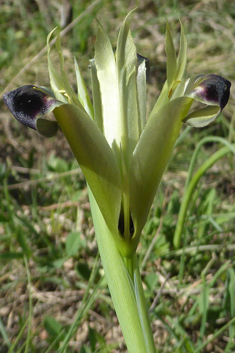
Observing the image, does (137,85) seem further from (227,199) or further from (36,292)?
(227,199)

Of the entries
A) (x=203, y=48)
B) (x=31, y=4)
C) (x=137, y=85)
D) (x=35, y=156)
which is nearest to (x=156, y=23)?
(x=203, y=48)

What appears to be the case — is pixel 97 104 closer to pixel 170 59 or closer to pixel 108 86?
pixel 108 86

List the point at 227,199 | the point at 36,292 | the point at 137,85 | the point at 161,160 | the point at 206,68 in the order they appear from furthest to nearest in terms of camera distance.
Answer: the point at 206,68
the point at 227,199
the point at 36,292
the point at 137,85
the point at 161,160

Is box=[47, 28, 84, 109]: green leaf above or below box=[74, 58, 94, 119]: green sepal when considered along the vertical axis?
below

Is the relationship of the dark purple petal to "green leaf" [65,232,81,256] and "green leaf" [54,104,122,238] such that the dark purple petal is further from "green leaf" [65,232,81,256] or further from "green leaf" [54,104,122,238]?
"green leaf" [65,232,81,256]

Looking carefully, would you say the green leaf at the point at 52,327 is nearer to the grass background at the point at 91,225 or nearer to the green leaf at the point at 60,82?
the grass background at the point at 91,225

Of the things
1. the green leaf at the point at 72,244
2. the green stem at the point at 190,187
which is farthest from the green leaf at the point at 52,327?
the green stem at the point at 190,187

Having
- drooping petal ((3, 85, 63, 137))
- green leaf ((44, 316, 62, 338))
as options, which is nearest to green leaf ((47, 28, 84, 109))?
drooping petal ((3, 85, 63, 137))
